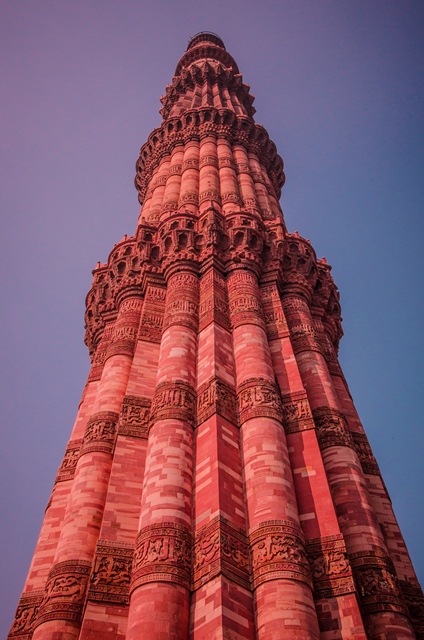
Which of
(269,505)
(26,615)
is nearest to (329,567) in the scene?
(269,505)

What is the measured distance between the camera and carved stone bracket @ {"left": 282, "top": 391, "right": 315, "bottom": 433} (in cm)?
962

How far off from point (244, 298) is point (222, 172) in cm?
737

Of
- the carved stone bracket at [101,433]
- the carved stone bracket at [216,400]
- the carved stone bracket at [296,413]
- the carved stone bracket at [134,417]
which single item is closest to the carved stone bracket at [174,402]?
the carved stone bracket at [216,400]

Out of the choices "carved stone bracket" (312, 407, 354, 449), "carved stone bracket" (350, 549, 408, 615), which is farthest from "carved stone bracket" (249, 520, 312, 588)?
"carved stone bracket" (312, 407, 354, 449)

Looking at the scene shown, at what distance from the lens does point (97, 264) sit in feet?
52.1

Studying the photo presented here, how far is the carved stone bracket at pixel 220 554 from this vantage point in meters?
6.81

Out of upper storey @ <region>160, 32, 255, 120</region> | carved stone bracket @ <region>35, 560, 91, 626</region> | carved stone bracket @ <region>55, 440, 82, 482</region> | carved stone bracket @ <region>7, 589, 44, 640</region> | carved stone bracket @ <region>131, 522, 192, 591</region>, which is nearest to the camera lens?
carved stone bracket @ <region>131, 522, 192, 591</region>

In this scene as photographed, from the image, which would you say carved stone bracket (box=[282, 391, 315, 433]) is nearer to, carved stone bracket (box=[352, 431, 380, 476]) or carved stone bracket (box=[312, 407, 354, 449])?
carved stone bracket (box=[312, 407, 354, 449])

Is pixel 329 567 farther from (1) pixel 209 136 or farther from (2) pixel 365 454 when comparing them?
(1) pixel 209 136

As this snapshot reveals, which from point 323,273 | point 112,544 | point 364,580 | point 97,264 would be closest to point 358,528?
point 364,580

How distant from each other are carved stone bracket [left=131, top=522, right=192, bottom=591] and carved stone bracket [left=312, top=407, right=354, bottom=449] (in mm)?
3270

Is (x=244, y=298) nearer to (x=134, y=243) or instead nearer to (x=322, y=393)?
(x=322, y=393)

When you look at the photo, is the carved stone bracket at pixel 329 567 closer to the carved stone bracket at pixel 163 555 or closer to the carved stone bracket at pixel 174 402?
the carved stone bracket at pixel 163 555

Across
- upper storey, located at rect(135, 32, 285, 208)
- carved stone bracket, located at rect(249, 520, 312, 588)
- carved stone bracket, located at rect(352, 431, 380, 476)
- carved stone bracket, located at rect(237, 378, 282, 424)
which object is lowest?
carved stone bracket, located at rect(249, 520, 312, 588)
